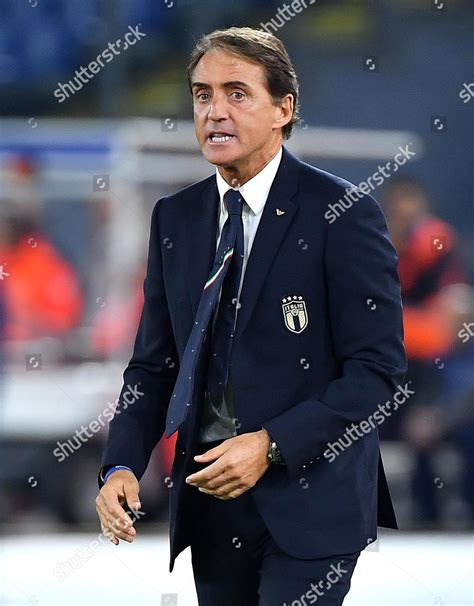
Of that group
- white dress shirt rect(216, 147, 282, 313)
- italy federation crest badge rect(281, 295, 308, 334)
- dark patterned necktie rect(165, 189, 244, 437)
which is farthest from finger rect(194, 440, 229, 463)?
white dress shirt rect(216, 147, 282, 313)

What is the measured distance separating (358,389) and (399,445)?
320 centimetres

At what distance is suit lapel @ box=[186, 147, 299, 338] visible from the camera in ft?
6.78

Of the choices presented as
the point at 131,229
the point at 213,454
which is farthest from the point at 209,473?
the point at 131,229

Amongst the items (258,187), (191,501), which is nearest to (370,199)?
(258,187)

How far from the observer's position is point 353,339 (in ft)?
6.68

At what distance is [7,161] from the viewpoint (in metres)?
5.03

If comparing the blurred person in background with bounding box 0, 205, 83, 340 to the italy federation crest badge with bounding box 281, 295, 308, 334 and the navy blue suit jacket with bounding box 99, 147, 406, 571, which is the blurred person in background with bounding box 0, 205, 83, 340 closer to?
the navy blue suit jacket with bounding box 99, 147, 406, 571

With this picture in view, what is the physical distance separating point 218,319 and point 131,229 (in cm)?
309

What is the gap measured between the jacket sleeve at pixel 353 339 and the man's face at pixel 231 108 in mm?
205

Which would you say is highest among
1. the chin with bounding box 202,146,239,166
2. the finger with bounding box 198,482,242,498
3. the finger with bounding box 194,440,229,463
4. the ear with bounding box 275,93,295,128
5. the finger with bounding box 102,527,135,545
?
the ear with bounding box 275,93,295,128

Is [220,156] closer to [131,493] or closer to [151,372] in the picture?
[151,372]

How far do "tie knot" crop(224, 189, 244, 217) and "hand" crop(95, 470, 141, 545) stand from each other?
18.7 inches

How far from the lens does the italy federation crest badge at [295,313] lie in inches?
80.7

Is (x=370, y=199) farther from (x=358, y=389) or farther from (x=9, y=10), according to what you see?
(x=9, y=10)
